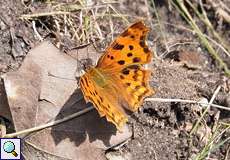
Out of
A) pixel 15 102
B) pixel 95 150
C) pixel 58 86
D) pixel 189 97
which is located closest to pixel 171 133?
pixel 189 97

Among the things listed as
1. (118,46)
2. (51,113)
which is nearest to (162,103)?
(118,46)

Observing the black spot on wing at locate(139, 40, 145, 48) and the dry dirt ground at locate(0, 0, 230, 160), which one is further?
the dry dirt ground at locate(0, 0, 230, 160)

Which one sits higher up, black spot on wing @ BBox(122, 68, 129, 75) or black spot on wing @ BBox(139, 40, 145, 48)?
black spot on wing @ BBox(139, 40, 145, 48)

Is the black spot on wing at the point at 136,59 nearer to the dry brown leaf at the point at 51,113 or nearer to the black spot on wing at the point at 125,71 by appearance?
the black spot on wing at the point at 125,71

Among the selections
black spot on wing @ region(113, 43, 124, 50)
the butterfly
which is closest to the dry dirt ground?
the butterfly

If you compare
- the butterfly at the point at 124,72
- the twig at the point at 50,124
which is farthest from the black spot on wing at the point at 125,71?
the twig at the point at 50,124

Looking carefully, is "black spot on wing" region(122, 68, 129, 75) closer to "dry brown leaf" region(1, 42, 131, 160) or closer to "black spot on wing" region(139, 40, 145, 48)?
"black spot on wing" region(139, 40, 145, 48)

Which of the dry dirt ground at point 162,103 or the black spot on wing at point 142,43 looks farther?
the dry dirt ground at point 162,103

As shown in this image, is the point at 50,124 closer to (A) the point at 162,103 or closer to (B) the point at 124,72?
(B) the point at 124,72
